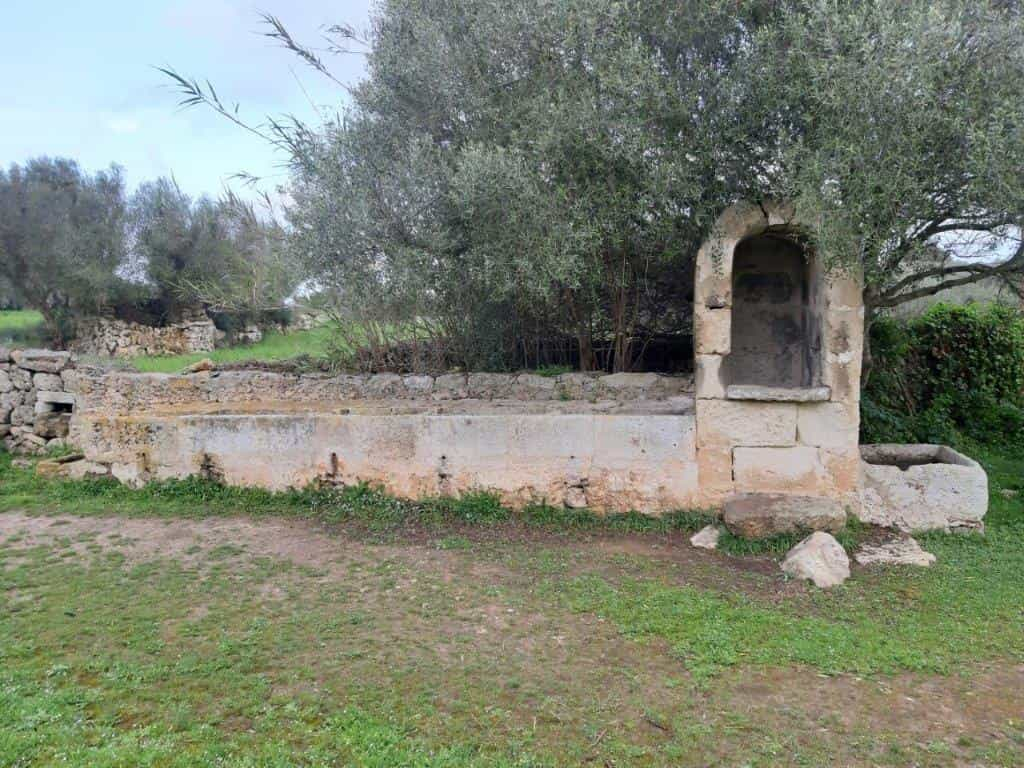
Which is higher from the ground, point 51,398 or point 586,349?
point 586,349

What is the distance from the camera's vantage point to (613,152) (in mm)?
5535

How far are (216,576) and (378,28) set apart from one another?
5433mm

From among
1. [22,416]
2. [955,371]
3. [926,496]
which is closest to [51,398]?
[22,416]

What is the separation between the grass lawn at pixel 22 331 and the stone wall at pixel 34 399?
6.23 m

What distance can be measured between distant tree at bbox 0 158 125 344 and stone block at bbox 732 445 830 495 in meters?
14.6

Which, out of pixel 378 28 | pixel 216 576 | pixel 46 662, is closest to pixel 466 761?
pixel 46 662

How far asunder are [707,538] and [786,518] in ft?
2.11

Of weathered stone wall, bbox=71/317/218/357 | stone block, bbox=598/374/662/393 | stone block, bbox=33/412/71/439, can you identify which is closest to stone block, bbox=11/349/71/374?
stone block, bbox=33/412/71/439

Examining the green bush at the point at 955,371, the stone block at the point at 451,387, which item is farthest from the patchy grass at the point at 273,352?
the green bush at the point at 955,371

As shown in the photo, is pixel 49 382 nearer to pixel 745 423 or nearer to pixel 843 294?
pixel 745 423

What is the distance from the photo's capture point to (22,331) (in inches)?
609

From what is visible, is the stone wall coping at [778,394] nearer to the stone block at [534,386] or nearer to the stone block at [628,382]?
the stone block at [628,382]

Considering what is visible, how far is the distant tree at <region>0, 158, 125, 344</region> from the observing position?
14953mm

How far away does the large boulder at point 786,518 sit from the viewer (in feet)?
17.9
